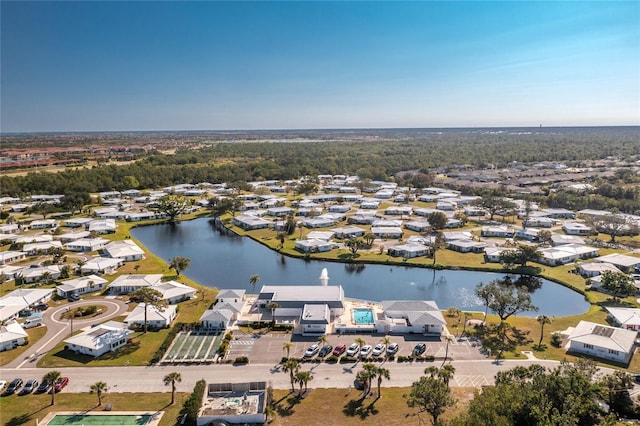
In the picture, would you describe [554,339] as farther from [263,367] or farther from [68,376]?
[68,376]

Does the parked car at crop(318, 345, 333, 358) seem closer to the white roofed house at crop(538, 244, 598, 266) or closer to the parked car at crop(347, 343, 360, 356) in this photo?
the parked car at crop(347, 343, 360, 356)

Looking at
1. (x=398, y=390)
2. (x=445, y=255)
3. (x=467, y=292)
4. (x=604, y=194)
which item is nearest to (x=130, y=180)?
(x=445, y=255)

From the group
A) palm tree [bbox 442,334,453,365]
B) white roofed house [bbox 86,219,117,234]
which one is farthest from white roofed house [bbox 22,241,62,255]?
palm tree [bbox 442,334,453,365]

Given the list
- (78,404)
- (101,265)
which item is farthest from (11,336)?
(101,265)

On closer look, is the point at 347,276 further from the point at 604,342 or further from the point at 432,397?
the point at 432,397

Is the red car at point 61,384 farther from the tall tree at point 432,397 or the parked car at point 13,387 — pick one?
the tall tree at point 432,397

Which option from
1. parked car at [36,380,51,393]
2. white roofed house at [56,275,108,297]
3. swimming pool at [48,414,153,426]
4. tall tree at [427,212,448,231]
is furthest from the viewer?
tall tree at [427,212,448,231]
